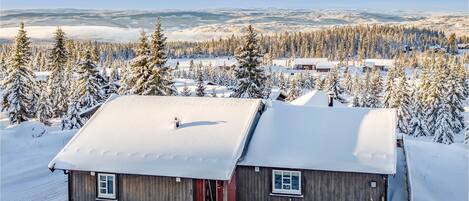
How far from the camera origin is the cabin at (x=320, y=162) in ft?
64.5

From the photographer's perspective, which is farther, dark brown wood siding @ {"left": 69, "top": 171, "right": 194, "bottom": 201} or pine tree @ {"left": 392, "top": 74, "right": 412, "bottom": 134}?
pine tree @ {"left": 392, "top": 74, "right": 412, "bottom": 134}

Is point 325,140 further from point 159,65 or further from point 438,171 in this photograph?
point 159,65

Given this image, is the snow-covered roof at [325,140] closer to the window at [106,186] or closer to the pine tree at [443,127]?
the window at [106,186]

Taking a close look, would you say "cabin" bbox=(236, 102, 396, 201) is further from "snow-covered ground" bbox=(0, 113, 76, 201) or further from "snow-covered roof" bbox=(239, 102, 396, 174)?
"snow-covered ground" bbox=(0, 113, 76, 201)

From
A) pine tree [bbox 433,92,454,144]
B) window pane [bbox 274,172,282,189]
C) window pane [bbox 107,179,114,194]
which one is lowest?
pine tree [bbox 433,92,454,144]

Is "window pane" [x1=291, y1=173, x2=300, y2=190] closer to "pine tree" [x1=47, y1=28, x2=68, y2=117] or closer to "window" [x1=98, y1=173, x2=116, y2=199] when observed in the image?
"window" [x1=98, y1=173, x2=116, y2=199]

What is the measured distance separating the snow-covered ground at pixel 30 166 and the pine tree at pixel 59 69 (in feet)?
66.8

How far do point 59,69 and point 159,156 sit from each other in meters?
40.6

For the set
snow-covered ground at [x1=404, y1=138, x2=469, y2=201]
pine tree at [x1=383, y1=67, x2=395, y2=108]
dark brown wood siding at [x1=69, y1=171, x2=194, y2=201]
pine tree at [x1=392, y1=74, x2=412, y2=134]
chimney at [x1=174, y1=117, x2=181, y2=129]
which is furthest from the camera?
pine tree at [x1=383, y1=67, x2=395, y2=108]

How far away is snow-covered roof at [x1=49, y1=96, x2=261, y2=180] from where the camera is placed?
19781 millimetres

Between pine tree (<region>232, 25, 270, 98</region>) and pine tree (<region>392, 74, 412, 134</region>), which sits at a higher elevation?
pine tree (<region>232, 25, 270, 98</region>)

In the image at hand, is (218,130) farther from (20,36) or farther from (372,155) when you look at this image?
(20,36)

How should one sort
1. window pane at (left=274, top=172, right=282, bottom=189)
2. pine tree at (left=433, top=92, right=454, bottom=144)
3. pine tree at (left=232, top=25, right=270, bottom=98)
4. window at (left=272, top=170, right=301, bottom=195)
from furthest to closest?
1. pine tree at (left=433, top=92, right=454, bottom=144)
2. pine tree at (left=232, top=25, right=270, bottom=98)
3. window pane at (left=274, top=172, right=282, bottom=189)
4. window at (left=272, top=170, right=301, bottom=195)

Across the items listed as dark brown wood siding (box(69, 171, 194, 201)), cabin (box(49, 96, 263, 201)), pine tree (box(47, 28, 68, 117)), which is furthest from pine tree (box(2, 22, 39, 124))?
dark brown wood siding (box(69, 171, 194, 201))
